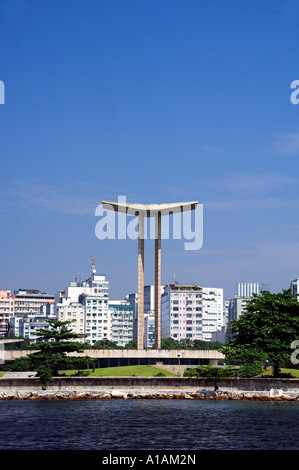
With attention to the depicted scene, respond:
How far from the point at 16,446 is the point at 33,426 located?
9.48 m

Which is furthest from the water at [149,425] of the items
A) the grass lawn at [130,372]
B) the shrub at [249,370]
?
the grass lawn at [130,372]

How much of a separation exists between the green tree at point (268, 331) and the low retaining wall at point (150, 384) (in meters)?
3.73

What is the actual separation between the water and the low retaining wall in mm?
7303

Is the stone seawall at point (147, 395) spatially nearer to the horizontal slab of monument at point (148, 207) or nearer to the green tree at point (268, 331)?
the green tree at point (268, 331)

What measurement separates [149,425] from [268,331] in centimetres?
3531

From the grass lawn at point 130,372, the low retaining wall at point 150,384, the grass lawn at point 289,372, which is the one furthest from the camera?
the grass lawn at point 130,372

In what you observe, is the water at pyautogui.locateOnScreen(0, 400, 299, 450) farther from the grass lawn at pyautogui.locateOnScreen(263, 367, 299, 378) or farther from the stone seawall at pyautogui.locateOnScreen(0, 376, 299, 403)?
the grass lawn at pyautogui.locateOnScreen(263, 367, 299, 378)

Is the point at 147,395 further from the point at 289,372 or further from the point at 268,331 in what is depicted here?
the point at 289,372

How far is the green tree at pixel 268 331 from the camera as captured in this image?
83.5 metres

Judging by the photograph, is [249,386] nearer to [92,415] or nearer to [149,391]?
[149,391]

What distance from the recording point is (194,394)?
7712cm

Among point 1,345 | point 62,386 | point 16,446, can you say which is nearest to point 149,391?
point 62,386

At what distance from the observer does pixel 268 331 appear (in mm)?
84875

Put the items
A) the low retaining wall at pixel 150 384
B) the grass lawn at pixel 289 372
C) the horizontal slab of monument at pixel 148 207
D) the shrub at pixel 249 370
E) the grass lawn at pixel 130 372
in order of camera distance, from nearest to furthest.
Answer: the low retaining wall at pixel 150 384 < the shrub at pixel 249 370 < the grass lawn at pixel 289 372 < the grass lawn at pixel 130 372 < the horizontal slab of monument at pixel 148 207
